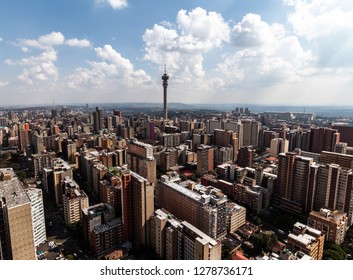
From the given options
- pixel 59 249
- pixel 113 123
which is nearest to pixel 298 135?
pixel 59 249

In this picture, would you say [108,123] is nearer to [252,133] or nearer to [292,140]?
[252,133]

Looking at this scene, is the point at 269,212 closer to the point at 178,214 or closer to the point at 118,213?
the point at 178,214

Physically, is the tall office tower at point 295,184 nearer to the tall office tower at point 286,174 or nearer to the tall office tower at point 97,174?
the tall office tower at point 286,174

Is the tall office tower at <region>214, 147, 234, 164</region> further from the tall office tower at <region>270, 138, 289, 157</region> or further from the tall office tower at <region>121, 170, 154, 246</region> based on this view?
the tall office tower at <region>121, 170, 154, 246</region>

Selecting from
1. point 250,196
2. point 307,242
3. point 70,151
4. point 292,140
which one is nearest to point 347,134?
point 292,140

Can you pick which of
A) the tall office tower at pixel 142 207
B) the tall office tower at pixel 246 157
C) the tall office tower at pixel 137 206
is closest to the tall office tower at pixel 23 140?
the tall office tower at pixel 137 206

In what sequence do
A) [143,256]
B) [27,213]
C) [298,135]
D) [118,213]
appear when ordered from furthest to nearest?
[298,135]
[118,213]
[143,256]
[27,213]
